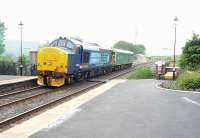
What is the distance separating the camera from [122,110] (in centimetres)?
1489

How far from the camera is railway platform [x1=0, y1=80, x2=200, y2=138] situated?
10711 mm

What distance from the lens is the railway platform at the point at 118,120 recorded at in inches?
422

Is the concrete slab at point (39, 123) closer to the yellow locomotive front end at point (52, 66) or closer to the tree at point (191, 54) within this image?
the yellow locomotive front end at point (52, 66)

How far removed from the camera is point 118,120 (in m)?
12.7

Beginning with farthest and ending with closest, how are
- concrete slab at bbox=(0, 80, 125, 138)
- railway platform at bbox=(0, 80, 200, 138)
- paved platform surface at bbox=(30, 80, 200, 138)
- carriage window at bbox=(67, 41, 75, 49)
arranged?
carriage window at bbox=(67, 41, 75, 49)
concrete slab at bbox=(0, 80, 125, 138)
railway platform at bbox=(0, 80, 200, 138)
paved platform surface at bbox=(30, 80, 200, 138)

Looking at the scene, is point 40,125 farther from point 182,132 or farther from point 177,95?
point 177,95

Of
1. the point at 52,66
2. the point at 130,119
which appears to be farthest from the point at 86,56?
the point at 130,119

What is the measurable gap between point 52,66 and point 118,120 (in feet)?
45.4

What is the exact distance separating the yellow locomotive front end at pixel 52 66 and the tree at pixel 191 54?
15074 millimetres

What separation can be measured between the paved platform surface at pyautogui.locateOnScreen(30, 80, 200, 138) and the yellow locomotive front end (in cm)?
738

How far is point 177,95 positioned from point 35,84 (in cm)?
1112

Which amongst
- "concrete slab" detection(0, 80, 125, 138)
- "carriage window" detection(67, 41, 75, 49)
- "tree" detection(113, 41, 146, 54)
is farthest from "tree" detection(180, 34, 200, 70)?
"tree" detection(113, 41, 146, 54)

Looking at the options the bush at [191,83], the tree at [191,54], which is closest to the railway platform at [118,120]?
the bush at [191,83]

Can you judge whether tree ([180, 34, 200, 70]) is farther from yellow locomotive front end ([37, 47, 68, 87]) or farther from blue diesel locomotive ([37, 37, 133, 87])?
yellow locomotive front end ([37, 47, 68, 87])
